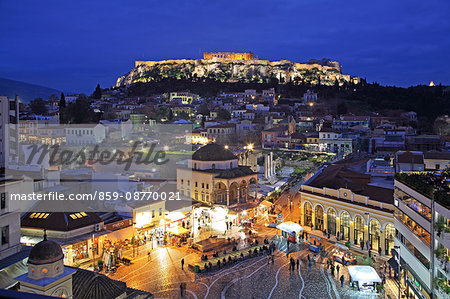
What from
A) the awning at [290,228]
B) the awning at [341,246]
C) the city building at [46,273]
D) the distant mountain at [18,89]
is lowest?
the awning at [341,246]

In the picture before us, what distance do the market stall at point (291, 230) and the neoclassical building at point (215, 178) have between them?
19.9 feet

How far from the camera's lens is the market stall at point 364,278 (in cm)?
1583

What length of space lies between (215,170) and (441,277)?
18.6m

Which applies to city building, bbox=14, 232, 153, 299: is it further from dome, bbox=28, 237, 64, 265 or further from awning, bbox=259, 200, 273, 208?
awning, bbox=259, 200, 273, 208

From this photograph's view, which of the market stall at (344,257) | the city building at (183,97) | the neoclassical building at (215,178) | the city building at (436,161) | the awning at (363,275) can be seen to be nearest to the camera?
the awning at (363,275)

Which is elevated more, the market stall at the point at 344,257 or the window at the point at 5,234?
the window at the point at 5,234

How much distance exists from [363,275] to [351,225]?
255 inches

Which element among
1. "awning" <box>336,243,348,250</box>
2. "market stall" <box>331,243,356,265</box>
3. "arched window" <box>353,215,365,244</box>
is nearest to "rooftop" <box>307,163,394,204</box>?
"arched window" <box>353,215,365,244</box>

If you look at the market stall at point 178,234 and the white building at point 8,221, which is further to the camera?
the market stall at point 178,234

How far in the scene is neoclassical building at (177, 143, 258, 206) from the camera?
28.3 meters

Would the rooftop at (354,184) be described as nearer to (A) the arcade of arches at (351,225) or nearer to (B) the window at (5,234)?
(A) the arcade of arches at (351,225)

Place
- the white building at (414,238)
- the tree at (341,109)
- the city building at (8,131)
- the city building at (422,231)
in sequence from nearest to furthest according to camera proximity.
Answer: the city building at (422,231), the white building at (414,238), the city building at (8,131), the tree at (341,109)

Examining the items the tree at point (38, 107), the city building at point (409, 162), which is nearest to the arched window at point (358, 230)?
the city building at point (409, 162)

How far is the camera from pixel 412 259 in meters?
15.4
